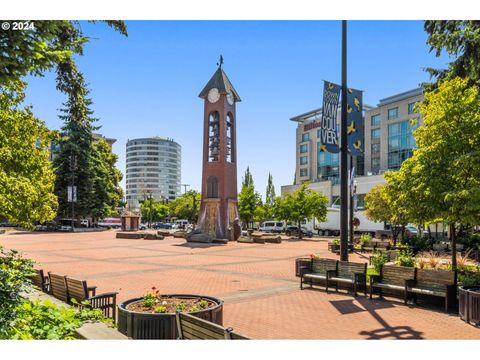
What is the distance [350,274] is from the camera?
501 inches

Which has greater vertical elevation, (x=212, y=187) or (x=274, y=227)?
(x=212, y=187)

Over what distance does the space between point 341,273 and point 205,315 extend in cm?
689

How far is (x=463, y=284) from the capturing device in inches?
410

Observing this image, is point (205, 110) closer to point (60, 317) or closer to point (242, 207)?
point (242, 207)

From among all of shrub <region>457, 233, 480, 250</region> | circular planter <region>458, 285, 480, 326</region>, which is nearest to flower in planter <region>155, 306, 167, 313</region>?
circular planter <region>458, 285, 480, 326</region>

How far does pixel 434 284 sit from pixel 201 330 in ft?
23.9

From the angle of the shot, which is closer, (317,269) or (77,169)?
(317,269)

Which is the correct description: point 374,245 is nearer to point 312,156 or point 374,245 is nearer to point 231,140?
point 231,140

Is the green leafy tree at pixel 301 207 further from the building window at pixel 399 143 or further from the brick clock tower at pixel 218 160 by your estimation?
the building window at pixel 399 143

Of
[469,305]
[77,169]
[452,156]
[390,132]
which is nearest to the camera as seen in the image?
[469,305]

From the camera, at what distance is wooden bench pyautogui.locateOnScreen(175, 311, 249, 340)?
15.6 ft

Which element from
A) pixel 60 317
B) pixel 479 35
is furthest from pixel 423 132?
pixel 60 317

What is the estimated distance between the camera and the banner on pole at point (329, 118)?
12786 millimetres

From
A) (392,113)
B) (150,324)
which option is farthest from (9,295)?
(392,113)
